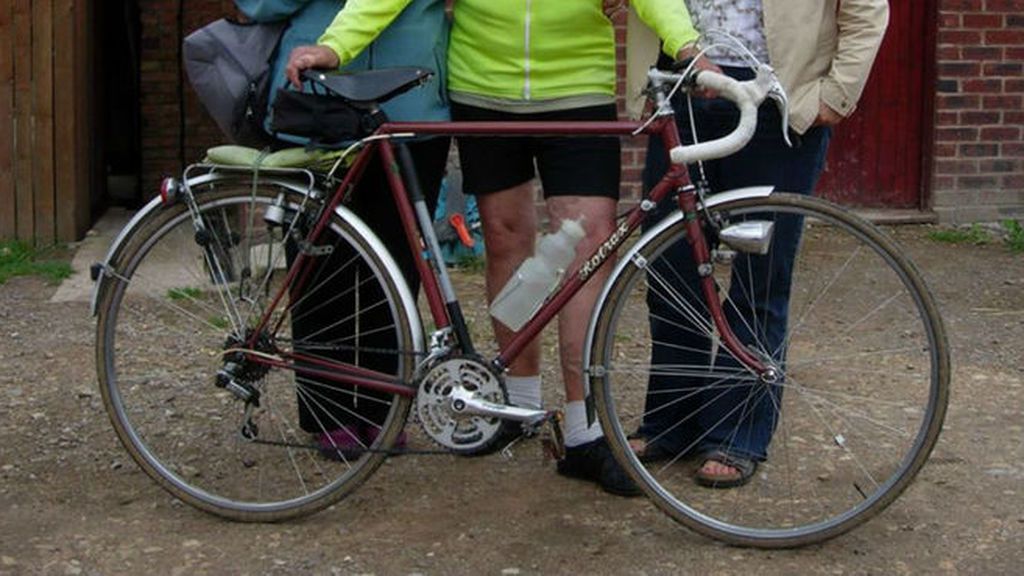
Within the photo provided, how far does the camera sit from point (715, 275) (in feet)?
13.1

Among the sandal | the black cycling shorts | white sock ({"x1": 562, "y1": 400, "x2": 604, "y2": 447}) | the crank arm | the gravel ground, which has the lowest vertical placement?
the gravel ground

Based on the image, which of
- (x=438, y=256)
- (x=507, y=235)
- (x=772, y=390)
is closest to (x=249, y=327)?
(x=438, y=256)

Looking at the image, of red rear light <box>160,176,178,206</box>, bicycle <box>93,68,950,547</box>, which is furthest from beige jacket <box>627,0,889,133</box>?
red rear light <box>160,176,178,206</box>

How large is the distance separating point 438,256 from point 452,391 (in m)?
0.36

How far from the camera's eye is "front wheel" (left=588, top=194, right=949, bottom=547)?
3951mm

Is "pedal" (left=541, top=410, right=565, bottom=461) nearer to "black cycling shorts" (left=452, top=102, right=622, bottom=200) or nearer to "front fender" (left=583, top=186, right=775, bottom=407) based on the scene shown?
"front fender" (left=583, top=186, right=775, bottom=407)

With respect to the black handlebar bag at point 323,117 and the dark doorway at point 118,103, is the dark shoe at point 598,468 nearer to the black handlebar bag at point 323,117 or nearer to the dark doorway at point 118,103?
the black handlebar bag at point 323,117

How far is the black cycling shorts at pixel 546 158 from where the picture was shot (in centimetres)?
429

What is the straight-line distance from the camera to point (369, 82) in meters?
4.08

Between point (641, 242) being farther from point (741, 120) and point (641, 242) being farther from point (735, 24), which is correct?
point (735, 24)

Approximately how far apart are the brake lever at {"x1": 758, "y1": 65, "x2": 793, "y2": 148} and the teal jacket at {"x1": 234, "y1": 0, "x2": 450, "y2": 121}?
0.90m

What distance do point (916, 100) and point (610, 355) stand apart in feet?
17.8

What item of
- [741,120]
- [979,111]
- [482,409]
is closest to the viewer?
[741,120]

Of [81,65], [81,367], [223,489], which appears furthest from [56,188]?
[223,489]
